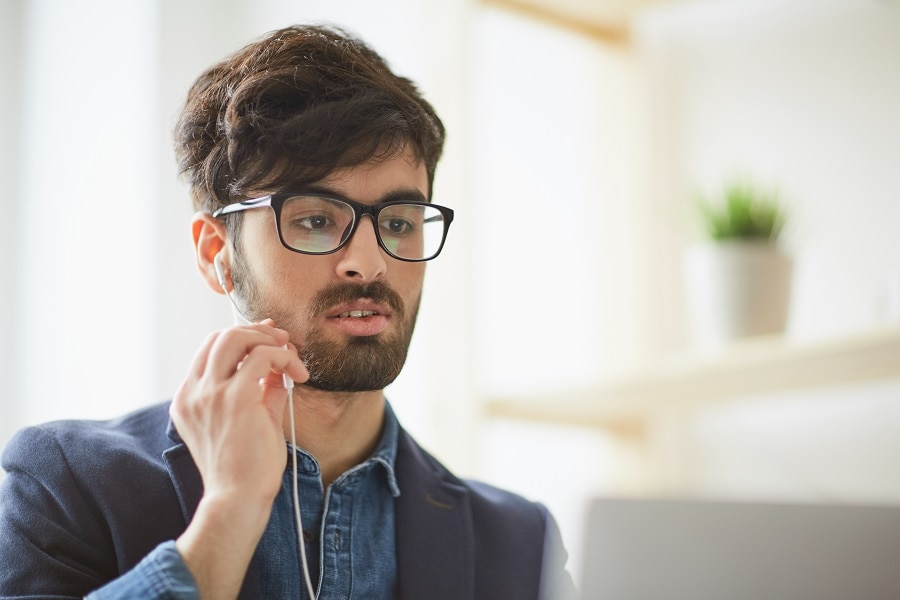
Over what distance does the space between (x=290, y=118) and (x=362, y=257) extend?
0.77 ft

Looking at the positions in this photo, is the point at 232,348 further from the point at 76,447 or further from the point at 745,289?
the point at 745,289

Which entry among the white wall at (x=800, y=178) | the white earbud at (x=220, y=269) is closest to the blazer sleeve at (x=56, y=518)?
the white earbud at (x=220, y=269)

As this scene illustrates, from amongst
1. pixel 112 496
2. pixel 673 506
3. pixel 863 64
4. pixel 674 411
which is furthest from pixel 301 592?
pixel 863 64

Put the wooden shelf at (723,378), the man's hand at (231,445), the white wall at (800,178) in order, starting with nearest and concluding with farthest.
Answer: the man's hand at (231,445), the wooden shelf at (723,378), the white wall at (800,178)

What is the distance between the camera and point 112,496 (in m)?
1.37

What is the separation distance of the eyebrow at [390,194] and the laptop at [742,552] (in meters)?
0.67

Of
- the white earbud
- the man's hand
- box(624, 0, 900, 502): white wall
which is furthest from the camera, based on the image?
box(624, 0, 900, 502): white wall

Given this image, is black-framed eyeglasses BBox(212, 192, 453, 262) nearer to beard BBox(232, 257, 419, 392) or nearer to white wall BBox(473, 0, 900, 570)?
beard BBox(232, 257, 419, 392)

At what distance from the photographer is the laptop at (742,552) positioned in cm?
90

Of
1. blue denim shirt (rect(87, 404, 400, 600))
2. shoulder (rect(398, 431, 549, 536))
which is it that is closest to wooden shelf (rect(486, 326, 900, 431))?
shoulder (rect(398, 431, 549, 536))

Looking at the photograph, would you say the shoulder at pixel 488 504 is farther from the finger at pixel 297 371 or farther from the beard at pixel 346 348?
the finger at pixel 297 371

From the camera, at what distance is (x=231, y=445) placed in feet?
4.20

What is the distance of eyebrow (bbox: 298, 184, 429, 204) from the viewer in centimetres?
147

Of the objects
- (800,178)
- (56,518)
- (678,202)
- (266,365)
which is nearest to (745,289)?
(800,178)
